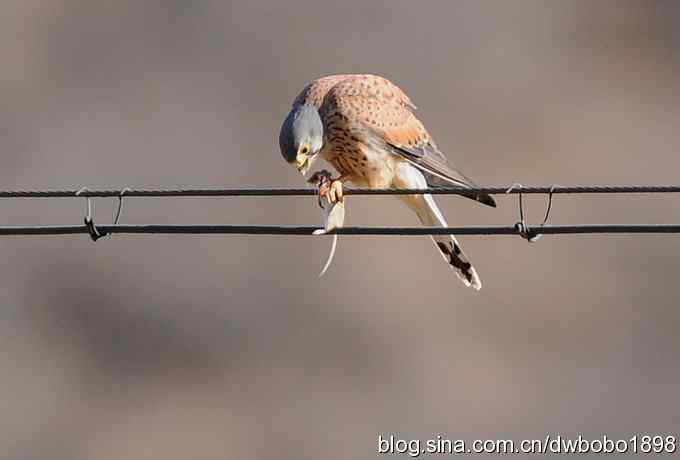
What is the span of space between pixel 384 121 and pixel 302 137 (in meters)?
0.59

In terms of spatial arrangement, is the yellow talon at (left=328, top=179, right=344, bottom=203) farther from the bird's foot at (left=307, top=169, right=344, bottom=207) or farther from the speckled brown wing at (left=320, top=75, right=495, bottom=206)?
the speckled brown wing at (left=320, top=75, right=495, bottom=206)

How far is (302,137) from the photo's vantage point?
5777mm

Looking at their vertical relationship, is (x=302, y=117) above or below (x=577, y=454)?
below

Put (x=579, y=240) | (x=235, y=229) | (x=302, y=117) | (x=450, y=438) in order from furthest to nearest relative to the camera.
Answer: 1. (x=579, y=240)
2. (x=450, y=438)
3. (x=302, y=117)
4. (x=235, y=229)

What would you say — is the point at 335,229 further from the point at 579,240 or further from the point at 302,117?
the point at 579,240

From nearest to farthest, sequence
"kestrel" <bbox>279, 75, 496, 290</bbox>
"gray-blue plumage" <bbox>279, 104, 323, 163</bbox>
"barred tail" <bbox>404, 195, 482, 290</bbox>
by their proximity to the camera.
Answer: "gray-blue plumage" <bbox>279, 104, 323, 163</bbox> < "kestrel" <bbox>279, 75, 496, 290</bbox> < "barred tail" <bbox>404, 195, 482, 290</bbox>

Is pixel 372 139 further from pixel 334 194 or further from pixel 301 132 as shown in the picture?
pixel 334 194

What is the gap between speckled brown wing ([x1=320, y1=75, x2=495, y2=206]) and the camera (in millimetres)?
6160

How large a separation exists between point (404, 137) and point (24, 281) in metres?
5.57

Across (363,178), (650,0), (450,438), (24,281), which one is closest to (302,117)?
(363,178)

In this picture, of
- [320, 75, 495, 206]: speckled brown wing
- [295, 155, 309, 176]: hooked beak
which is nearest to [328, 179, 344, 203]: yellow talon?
[295, 155, 309, 176]: hooked beak

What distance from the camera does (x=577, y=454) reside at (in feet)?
34.7

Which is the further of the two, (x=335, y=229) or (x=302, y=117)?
(x=302, y=117)

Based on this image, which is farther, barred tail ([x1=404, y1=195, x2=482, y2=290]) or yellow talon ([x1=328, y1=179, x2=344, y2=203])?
barred tail ([x1=404, y1=195, x2=482, y2=290])
